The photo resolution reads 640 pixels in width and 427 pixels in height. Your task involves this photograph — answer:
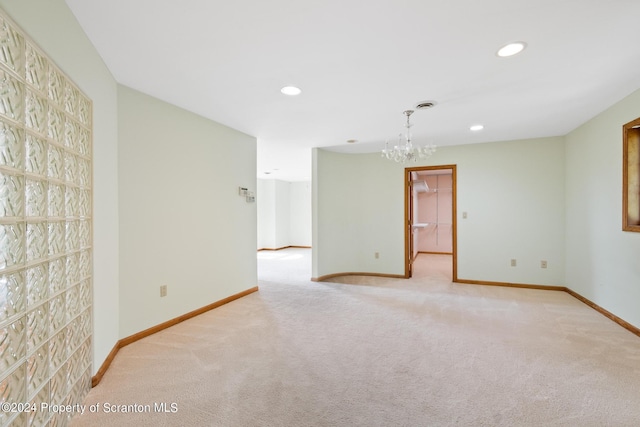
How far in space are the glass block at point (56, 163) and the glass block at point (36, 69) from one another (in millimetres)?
298

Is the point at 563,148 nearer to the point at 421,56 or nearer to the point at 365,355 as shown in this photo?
the point at 421,56

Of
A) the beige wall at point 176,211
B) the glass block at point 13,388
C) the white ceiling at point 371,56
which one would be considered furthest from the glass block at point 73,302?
the white ceiling at point 371,56

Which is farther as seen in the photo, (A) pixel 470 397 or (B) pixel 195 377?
(B) pixel 195 377

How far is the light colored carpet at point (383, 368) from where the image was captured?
5.57 ft

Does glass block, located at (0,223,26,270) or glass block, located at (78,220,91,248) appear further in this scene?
glass block, located at (78,220,91,248)

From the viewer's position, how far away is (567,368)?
218 cm

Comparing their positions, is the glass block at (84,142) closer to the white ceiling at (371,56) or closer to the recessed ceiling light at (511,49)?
the white ceiling at (371,56)

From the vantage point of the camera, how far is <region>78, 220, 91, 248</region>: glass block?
1.85m

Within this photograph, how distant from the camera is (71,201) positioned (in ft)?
5.61

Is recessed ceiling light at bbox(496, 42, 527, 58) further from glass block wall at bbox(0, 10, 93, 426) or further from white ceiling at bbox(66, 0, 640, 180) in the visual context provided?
glass block wall at bbox(0, 10, 93, 426)

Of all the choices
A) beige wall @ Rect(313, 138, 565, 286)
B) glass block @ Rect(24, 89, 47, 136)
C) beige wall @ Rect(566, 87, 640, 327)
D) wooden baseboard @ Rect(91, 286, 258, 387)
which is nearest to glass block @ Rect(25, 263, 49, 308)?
glass block @ Rect(24, 89, 47, 136)

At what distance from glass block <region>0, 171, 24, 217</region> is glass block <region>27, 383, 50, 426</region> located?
2.70ft

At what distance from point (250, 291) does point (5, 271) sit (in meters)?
3.25

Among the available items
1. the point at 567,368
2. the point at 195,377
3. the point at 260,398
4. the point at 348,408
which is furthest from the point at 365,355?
the point at 567,368
